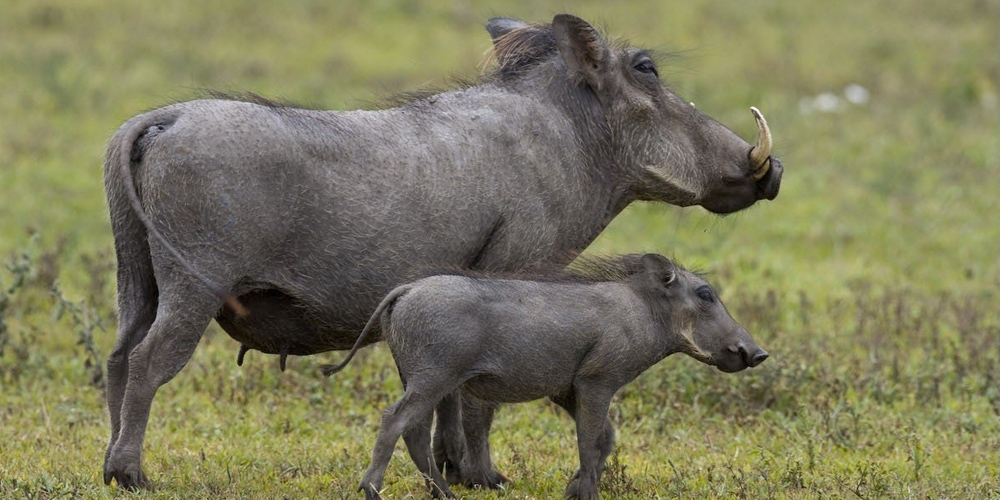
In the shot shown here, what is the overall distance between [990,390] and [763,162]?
2.85 m

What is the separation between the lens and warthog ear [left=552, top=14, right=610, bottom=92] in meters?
6.71

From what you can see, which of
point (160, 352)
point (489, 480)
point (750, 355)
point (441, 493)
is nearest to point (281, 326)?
point (160, 352)

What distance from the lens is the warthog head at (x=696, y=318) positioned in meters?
6.32

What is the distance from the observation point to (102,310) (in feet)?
33.5

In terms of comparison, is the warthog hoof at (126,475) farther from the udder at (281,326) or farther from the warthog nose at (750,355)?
the warthog nose at (750,355)

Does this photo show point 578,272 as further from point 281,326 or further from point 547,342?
point 281,326

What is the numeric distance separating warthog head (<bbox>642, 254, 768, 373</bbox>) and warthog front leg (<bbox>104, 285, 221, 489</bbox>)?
5.98 feet

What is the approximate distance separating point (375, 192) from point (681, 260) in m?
6.33

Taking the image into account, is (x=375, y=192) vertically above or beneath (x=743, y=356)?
above

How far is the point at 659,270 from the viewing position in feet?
20.8

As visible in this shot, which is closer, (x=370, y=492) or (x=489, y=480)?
(x=370, y=492)

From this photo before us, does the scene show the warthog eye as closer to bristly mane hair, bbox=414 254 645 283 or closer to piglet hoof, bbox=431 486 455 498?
bristly mane hair, bbox=414 254 645 283

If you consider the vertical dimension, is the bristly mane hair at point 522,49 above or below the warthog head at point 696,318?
above

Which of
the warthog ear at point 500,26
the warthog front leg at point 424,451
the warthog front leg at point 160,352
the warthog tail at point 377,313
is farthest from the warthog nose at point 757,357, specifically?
the warthog front leg at point 160,352
